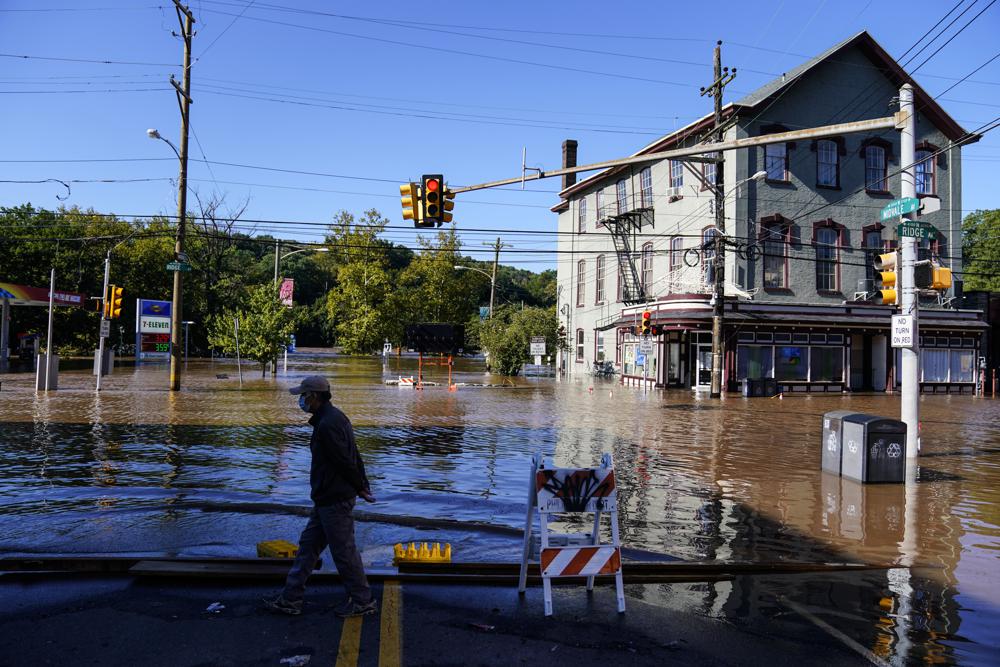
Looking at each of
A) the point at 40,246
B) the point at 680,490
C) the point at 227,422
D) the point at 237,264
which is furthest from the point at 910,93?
the point at 237,264

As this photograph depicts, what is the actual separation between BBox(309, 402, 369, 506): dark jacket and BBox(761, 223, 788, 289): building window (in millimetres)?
32688

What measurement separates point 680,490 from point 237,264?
3464 inches

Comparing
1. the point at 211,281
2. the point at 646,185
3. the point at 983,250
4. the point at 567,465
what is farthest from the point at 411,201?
the point at 983,250

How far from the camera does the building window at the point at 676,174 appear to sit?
123ft

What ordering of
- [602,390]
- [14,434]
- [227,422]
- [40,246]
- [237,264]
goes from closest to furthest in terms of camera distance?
[14,434] → [227,422] → [602,390] → [40,246] → [237,264]

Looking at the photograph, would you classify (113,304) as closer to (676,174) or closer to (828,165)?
(676,174)

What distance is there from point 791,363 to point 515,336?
664 inches

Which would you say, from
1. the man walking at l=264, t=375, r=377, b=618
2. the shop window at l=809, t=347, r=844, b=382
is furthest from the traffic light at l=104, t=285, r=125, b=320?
the shop window at l=809, t=347, r=844, b=382

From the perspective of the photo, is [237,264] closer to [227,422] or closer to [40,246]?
[40,246]

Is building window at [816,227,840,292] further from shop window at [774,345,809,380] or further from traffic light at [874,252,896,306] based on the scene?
traffic light at [874,252,896,306]

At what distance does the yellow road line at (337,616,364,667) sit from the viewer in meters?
4.64

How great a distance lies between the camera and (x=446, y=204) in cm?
1717

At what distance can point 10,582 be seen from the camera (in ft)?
19.7

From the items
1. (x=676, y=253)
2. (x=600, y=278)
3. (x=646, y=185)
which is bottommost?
(x=600, y=278)
